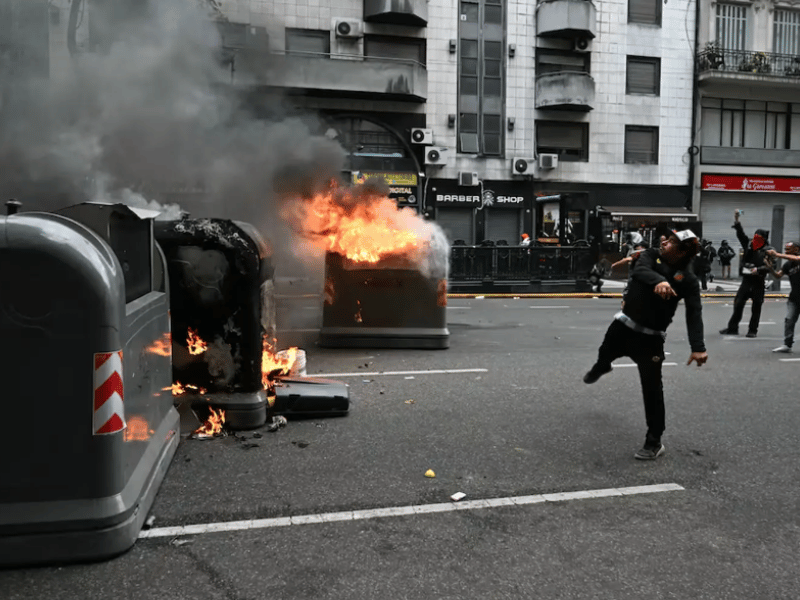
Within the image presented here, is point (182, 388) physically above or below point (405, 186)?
below

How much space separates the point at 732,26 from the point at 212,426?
29719 millimetres

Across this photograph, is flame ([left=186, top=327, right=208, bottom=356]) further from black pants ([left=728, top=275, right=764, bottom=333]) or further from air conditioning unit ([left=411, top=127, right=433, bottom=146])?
air conditioning unit ([left=411, top=127, right=433, bottom=146])

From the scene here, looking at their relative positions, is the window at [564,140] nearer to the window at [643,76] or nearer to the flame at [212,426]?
the window at [643,76]

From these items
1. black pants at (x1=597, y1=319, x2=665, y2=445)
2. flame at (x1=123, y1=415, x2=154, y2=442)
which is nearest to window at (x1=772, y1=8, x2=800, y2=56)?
black pants at (x1=597, y1=319, x2=665, y2=445)

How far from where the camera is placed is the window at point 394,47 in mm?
24688

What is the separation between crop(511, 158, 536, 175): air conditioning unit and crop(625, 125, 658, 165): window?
444 centimetres

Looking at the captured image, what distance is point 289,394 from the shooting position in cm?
545

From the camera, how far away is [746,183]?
27953mm

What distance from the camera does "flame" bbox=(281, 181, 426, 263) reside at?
8.53 metres

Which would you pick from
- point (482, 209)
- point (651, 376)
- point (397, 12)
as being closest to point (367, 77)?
point (397, 12)

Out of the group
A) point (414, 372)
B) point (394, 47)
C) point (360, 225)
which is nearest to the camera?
point (414, 372)

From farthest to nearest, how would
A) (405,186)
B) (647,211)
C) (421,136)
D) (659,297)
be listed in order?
1. (647,211)
2. (405,186)
3. (421,136)
4. (659,297)

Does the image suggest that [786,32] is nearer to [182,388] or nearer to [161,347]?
[182,388]

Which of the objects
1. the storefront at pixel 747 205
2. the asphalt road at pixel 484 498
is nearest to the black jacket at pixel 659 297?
the asphalt road at pixel 484 498
